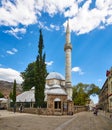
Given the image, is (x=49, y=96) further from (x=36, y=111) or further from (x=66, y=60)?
(x=66, y=60)

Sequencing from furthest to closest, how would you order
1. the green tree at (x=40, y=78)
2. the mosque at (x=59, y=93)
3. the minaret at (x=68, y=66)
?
the minaret at (x=68, y=66), the mosque at (x=59, y=93), the green tree at (x=40, y=78)

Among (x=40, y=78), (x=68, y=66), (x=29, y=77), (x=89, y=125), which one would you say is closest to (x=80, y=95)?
(x=29, y=77)

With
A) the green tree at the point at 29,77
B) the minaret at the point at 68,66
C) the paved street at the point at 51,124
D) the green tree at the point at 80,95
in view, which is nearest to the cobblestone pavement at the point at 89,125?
the paved street at the point at 51,124

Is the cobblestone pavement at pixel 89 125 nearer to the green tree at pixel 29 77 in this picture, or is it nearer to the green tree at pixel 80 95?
the green tree at pixel 29 77

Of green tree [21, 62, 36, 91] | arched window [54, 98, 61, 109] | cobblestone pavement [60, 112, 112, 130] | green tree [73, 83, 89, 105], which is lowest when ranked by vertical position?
cobblestone pavement [60, 112, 112, 130]

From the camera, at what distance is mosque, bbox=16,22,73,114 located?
151 ft

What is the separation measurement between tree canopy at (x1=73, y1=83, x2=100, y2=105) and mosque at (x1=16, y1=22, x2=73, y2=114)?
11283 mm

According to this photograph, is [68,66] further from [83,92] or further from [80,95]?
[83,92]

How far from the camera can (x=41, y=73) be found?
4453 centimetres

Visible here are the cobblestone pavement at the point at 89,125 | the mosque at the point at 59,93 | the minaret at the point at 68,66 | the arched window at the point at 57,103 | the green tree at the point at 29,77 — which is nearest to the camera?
the cobblestone pavement at the point at 89,125

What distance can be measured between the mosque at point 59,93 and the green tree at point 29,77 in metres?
5.90

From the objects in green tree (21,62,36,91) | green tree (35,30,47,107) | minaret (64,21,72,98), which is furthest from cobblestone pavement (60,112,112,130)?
green tree (21,62,36,91)

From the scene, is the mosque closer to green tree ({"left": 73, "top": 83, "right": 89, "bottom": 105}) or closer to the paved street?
green tree ({"left": 73, "top": 83, "right": 89, "bottom": 105})

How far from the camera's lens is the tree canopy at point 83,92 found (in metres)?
74.8
